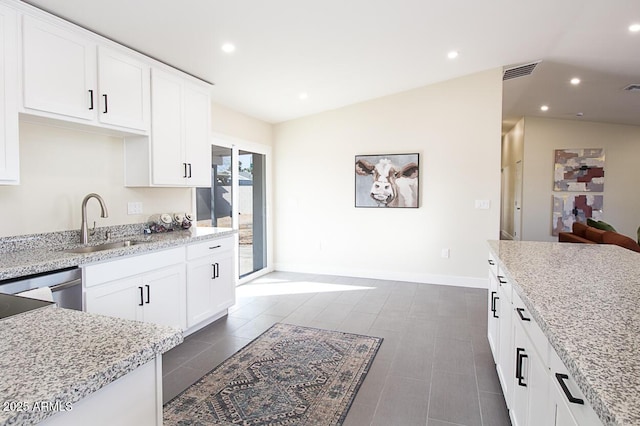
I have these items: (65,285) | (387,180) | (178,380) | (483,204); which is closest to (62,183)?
(65,285)

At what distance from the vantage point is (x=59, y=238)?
2.77m

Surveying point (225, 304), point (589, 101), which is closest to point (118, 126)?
point (225, 304)

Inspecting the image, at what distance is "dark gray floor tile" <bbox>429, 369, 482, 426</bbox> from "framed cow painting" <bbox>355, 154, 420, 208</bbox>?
298cm

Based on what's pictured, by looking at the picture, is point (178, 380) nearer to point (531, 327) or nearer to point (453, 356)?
point (453, 356)

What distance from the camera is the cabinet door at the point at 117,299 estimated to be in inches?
93.0

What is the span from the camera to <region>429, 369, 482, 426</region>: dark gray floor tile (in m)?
2.15

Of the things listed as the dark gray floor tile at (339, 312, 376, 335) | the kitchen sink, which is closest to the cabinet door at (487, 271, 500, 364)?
the dark gray floor tile at (339, 312, 376, 335)

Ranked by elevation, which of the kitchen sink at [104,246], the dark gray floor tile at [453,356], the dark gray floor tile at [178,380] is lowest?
the dark gray floor tile at [178,380]

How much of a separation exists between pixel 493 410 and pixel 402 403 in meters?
0.55

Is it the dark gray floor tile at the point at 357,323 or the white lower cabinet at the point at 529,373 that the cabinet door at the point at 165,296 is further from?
the white lower cabinet at the point at 529,373

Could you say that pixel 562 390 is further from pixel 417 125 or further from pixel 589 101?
pixel 589 101

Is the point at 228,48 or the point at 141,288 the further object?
the point at 228,48

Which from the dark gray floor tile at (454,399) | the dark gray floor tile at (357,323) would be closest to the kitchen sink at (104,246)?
the dark gray floor tile at (357,323)

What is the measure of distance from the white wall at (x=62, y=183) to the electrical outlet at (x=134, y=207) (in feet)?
0.12
